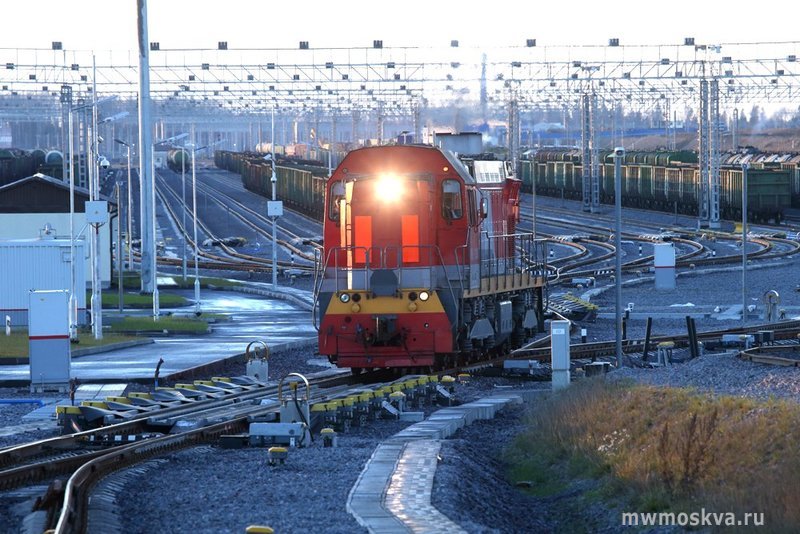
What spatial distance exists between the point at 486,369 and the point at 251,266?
3343cm

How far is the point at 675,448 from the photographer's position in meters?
13.1

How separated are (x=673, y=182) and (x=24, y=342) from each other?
5398cm

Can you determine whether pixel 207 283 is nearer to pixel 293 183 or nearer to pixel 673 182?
pixel 673 182

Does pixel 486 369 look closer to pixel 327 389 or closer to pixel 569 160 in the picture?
pixel 327 389

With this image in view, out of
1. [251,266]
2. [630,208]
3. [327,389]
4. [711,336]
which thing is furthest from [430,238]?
[630,208]

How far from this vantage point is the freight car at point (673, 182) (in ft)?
227

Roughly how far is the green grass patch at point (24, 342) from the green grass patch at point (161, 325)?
1.32 m

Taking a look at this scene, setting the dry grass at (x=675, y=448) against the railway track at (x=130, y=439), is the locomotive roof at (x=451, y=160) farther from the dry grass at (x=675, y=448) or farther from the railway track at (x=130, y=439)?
the dry grass at (x=675, y=448)

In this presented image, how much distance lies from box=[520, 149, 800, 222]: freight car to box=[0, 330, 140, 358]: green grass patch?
96.2ft

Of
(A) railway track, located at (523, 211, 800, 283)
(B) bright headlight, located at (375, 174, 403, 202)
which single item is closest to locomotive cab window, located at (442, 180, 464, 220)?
(B) bright headlight, located at (375, 174, 403, 202)

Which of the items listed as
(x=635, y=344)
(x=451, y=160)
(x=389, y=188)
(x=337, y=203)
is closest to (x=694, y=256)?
(x=635, y=344)

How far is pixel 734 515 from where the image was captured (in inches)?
418

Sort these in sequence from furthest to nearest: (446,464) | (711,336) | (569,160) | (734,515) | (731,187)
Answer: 1. (569,160)
2. (731,187)
3. (711,336)
4. (446,464)
5. (734,515)

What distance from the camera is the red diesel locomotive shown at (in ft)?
67.9
